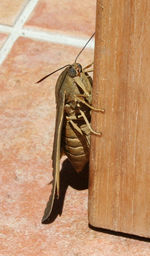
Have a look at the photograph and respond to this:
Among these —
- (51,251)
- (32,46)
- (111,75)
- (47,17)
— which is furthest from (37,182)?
(47,17)

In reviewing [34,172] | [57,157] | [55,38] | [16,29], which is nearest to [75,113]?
A: [57,157]

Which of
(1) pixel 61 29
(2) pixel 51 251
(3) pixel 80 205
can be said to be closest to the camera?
(2) pixel 51 251

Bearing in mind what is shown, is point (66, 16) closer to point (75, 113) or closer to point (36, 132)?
point (36, 132)

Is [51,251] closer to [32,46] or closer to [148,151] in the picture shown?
[148,151]

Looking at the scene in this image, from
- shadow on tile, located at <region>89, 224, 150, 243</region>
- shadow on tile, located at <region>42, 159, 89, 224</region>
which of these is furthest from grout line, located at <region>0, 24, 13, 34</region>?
shadow on tile, located at <region>89, 224, 150, 243</region>

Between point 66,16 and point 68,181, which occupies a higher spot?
point 66,16

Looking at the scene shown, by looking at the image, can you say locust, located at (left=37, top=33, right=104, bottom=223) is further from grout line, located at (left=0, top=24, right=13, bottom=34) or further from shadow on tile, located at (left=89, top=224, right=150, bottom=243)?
grout line, located at (left=0, top=24, right=13, bottom=34)
